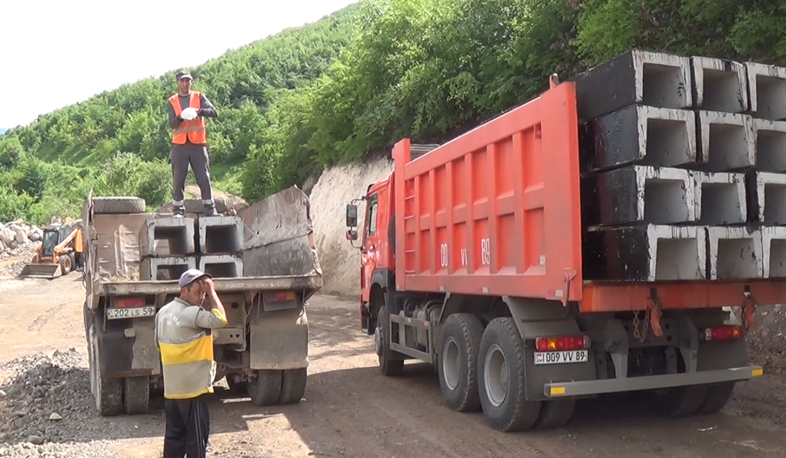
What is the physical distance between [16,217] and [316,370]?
52.9 meters

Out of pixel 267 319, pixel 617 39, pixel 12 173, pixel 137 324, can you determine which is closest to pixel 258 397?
pixel 267 319

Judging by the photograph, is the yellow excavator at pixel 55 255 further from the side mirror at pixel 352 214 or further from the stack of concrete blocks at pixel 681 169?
the stack of concrete blocks at pixel 681 169

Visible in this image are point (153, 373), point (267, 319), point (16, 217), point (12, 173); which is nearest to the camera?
point (153, 373)

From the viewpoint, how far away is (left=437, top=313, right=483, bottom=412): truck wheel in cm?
755

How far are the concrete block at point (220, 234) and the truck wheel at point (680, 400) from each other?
507cm

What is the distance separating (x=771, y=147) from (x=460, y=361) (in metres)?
3.48

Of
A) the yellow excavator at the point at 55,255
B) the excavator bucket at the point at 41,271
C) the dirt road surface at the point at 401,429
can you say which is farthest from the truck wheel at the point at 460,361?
the excavator bucket at the point at 41,271

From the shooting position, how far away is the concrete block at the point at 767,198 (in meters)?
5.88

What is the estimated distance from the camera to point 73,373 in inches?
404

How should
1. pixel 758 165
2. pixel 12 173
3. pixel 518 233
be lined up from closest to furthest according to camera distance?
pixel 758 165 < pixel 518 233 < pixel 12 173

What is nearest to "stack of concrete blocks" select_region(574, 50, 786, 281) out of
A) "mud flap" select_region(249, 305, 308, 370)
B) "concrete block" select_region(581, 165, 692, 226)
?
"concrete block" select_region(581, 165, 692, 226)

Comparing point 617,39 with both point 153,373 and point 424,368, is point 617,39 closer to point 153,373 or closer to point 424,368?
point 424,368

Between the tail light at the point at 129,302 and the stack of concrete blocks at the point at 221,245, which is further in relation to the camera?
the stack of concrete blocks at the point at 221,245

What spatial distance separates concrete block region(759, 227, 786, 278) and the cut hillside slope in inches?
671
